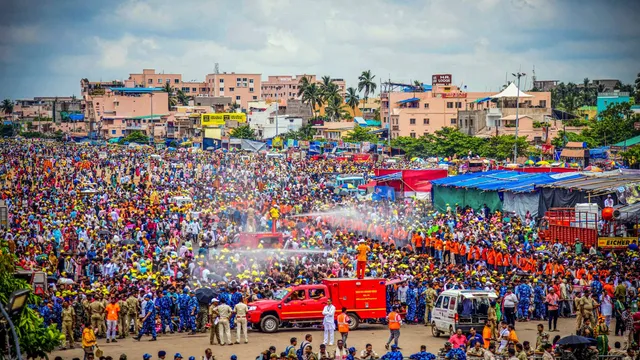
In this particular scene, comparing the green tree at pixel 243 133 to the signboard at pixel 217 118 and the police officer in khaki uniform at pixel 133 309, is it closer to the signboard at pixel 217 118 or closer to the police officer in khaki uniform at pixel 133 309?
the signboard at pixel 217 118

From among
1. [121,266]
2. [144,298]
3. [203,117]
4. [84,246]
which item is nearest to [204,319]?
[144,298]

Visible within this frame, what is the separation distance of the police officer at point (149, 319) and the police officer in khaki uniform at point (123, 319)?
443mm

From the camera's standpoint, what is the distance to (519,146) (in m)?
75.9

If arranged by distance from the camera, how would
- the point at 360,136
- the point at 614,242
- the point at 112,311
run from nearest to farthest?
1. the point at 112,311
2. the point at 614,242
3. the point at 360,136

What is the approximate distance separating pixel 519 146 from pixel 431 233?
45.4 meters

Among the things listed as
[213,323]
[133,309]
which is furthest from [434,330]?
[133,309]

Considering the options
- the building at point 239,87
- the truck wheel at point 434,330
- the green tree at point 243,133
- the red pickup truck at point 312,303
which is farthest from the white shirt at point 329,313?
the building at point 239,87

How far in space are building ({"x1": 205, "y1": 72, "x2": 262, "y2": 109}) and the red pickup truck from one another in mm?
164868

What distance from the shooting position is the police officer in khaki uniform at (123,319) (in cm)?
2152

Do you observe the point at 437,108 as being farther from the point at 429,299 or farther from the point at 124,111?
the point at 429,299

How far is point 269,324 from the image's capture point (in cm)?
2222

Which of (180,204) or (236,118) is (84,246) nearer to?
(180,204)

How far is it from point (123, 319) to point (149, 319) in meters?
0.69

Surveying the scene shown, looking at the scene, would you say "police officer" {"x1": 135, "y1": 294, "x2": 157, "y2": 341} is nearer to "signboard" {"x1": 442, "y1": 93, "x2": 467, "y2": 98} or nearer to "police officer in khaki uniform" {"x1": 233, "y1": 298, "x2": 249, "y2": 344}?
"police officer in khaki uniform" {"x1": 233, "y1": 298, "x2": 249, "y2": 344}
